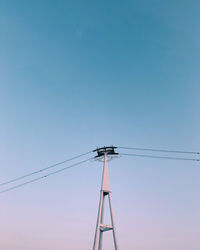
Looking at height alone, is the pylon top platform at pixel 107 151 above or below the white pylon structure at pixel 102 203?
above

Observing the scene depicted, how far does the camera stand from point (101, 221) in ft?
153

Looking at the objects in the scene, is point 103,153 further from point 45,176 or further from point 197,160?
point 197,160

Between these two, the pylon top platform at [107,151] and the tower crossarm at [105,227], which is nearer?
the tower crossarm at [105,227]

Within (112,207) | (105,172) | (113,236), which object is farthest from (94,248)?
(105,172)

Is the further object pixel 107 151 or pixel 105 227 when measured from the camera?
pixel 107 151

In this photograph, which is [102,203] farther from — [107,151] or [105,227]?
[107,151]

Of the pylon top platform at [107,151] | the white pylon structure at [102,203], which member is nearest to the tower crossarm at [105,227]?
the white pylon structure at [102,203]

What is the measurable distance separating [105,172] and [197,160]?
16.3 metres

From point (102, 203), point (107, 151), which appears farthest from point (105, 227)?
point (107, 151)

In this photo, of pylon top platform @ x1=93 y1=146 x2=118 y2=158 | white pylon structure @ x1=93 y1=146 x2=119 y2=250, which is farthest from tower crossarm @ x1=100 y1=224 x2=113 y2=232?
pylon top platform @ x1=93 y1=146 x2=118 y2=158

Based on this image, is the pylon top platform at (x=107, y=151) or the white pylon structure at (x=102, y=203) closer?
the white pylon structure at (x=102, y=203)

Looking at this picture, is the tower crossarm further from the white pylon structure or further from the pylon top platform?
the pylon top platform

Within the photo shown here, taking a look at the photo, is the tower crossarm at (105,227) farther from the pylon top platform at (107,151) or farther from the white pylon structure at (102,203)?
the pylon top platform at (107,151)

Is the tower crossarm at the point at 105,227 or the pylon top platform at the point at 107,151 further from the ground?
the pylon top platform at the point at 107,151
